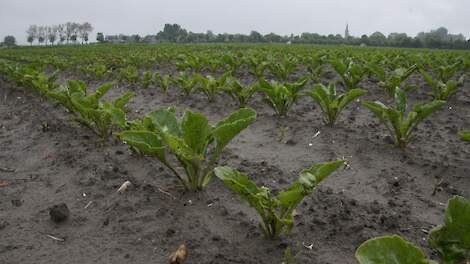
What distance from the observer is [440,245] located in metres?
1.59

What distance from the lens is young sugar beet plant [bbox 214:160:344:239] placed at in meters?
1.76

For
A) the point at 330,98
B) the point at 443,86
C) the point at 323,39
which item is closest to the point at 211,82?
A: the point at 330,98

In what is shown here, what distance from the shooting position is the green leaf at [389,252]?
4.34 feet

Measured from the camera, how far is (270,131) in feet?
13.9

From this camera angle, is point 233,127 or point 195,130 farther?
→ point 195,130

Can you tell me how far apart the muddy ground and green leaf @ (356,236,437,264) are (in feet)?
2.21

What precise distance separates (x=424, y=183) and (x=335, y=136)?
1.15 metres

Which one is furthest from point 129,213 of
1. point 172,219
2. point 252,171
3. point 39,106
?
point 39,106

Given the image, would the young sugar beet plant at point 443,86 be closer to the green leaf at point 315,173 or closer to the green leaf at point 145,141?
the green leaf at point 315,173

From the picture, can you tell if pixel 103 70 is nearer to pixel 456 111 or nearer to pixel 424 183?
pixel 456 111

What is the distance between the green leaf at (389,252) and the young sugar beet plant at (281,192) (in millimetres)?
436

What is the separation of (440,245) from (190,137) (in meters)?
1.46

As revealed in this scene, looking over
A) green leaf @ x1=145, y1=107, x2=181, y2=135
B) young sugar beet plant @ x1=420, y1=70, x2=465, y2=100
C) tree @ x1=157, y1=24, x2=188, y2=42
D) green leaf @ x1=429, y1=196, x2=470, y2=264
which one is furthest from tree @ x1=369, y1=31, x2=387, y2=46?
green leaf @ x1=429, y1=196, x2=470, y2=264

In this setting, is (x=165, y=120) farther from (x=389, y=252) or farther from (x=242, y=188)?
(x=389, y=252)
